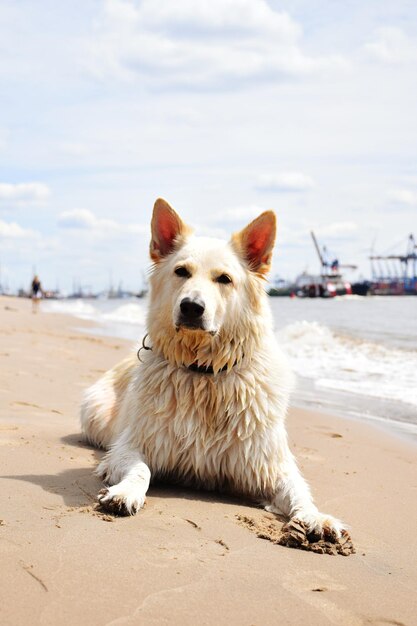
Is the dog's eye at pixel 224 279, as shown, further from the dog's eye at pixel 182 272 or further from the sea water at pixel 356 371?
→ the sea water at pixel 356 371

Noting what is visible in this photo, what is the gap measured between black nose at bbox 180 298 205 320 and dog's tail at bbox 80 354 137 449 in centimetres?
169

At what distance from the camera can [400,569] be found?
3.45m

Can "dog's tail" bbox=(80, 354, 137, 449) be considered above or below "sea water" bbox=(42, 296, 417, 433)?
above

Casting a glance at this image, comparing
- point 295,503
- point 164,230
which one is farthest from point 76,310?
point 295,503

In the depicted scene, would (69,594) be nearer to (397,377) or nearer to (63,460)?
(63,460)

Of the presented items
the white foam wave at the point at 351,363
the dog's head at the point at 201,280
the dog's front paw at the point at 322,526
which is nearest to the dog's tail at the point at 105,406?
the dog's head at the point at 201,280

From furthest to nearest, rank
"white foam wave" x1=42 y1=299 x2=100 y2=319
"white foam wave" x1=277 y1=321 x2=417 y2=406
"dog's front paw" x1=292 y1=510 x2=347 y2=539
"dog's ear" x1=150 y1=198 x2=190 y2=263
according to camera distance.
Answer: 1. "white foam wave" x1=42 y1=299 x2=100 y2=319
2. "white foam wave" x1=277 y1=321 x2=417 y2=406
3. "dog's ear" x1=150 y1=198 x2=190 y2=263
4. "dog's front paw" x1=292 y1=510 x2=347 y2=539

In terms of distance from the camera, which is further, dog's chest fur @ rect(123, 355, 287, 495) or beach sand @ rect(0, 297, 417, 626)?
dog's chest fur @ rect(123, 355, 287, 495)

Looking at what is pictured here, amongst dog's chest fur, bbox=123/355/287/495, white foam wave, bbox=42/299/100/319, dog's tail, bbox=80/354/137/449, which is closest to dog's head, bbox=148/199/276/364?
dog's chest fur, bbox=123/355/287/495

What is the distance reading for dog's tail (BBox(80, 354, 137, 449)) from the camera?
597cm

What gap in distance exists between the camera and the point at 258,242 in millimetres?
5027

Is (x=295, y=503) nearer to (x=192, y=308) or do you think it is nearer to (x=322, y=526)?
(x=322, y=526)

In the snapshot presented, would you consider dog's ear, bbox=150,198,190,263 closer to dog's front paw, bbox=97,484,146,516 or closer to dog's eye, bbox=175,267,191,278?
dog's eye, bbox=175,267,191,278

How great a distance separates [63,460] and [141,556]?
7.27 ft
